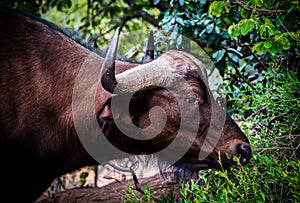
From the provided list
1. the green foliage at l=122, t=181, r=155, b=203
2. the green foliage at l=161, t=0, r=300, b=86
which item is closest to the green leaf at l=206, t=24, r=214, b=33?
the green foliage at l=161, t=0, r=300, b=86

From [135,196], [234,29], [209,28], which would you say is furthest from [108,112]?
[209,28]

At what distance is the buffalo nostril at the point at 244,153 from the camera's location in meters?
3.68

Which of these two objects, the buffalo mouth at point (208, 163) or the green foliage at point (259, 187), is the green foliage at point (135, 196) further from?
the green foliage at point (259, 187)

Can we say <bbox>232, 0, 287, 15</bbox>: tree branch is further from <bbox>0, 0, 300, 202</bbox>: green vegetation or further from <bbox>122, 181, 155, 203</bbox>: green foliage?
<bbox>122, 181, 155, 203</bbox>: green foliage

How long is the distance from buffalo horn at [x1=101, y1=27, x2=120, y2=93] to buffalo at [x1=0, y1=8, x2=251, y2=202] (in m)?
0.02

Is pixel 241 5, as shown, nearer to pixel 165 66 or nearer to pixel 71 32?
pixel 165 66

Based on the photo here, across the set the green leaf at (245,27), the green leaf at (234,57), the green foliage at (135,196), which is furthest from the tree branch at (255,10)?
the green foliage at (135,196)

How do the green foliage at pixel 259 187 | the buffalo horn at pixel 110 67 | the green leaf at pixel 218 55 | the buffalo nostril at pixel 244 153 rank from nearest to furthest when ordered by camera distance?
the green foliage at pixel 259 187 → the buffalo horn at pixel 110 67 → the buffalo nostril at pixel 244 153 → the green leaf at pixel 218 55

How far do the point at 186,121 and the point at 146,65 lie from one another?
22.3 inches

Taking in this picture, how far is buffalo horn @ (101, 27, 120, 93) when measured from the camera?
133 inches

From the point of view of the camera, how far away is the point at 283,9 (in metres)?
4.07

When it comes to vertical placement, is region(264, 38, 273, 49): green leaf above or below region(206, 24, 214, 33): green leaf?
above

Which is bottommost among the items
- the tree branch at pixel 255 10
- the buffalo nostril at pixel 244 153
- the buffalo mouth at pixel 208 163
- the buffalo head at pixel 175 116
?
the buffalo mouth at pixel 208 163

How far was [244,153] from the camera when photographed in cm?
370
